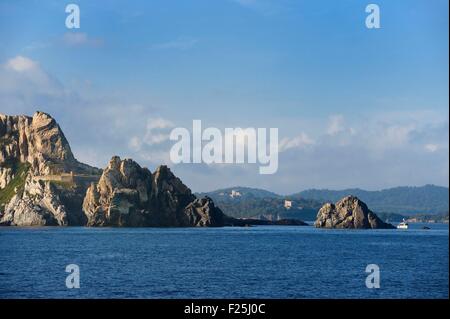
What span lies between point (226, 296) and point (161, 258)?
5447 centimetres

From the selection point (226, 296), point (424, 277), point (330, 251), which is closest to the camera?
point (226, 296)

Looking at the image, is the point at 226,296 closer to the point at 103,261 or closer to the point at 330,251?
the point at 103,261

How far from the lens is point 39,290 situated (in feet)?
284
